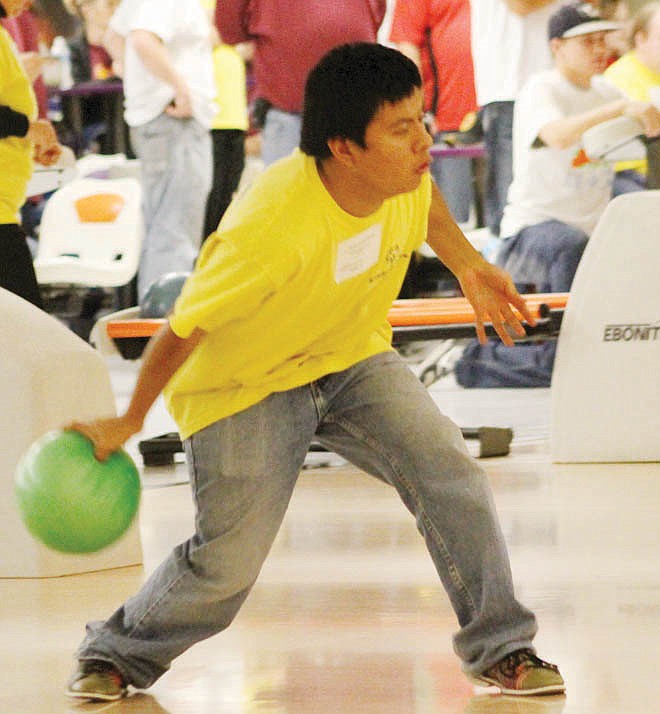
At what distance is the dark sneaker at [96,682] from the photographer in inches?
114

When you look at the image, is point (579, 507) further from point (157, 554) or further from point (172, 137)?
point (172, 137)

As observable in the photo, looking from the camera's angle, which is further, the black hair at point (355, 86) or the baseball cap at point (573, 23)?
the baseball cap at point (573, 23)

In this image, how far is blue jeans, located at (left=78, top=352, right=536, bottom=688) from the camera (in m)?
2.77

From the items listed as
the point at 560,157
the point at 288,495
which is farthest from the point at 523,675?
the point at 560,157

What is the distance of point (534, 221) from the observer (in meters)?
7.09

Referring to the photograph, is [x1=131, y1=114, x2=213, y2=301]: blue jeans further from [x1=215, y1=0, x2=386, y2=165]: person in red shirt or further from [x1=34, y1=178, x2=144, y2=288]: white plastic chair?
[x1=215, y1=0, x2=386, y2=165]: person in red shirt

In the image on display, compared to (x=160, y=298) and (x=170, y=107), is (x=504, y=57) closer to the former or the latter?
(x=170, y=107)

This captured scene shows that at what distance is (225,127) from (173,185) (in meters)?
0.86

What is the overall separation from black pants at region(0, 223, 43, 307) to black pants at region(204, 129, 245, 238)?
148 inches

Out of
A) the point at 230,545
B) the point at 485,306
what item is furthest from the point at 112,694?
the point at 485,306

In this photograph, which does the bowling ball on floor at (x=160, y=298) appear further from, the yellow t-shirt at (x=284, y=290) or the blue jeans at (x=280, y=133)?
the yellow t-shirt at (x=284, y=290)

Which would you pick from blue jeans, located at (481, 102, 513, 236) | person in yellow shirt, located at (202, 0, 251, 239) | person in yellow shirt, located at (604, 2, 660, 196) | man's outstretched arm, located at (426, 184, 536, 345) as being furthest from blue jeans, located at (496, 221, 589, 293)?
man's outstretched arm, located at (426, 184, 536, 345)

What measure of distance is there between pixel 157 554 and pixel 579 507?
1.33m

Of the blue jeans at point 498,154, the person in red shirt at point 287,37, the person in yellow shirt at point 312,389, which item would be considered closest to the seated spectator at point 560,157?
the blue jeans at point 498,154
